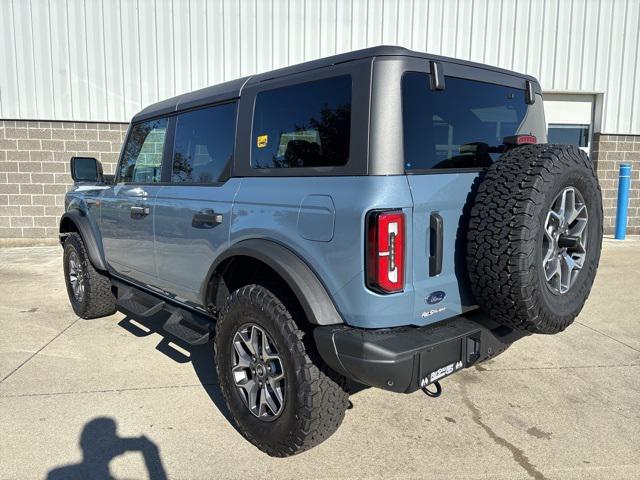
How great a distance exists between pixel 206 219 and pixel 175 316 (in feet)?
2.88

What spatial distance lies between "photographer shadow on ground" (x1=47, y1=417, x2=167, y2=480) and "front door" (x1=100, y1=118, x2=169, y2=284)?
123cm

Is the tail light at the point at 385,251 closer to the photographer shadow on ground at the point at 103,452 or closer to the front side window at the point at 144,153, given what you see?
the photographer shadow on ground at the point at 103,452

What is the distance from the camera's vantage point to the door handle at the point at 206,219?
2.96 m

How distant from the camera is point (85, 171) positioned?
4598mm

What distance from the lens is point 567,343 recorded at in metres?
4.37

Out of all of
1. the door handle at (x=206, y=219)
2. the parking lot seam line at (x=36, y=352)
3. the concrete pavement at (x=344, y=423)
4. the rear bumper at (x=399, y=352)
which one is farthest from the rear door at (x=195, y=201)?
the parking lot seam line at (x=36, y=352)

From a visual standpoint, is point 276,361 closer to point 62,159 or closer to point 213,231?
point 213,231

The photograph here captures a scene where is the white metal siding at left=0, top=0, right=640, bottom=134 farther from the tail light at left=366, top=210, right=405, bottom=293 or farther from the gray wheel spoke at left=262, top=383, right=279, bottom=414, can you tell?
the tail light at left=366, top=210, right=405, bottom=293

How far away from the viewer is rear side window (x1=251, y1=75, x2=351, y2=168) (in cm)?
238

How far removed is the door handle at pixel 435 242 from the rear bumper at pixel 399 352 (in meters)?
0.31

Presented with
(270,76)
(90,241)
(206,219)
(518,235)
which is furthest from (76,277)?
(518,235)

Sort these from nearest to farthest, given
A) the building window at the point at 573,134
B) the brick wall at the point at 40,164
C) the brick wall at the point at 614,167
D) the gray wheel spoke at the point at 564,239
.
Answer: the gray wheel spoke at the point at 564,239 < the brick wall at the point at 40,164 < the brick wall at the point at 614,167 < the building window at the point at 573,134

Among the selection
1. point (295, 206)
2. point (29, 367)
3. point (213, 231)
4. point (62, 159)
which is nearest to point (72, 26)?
point (62, 159)

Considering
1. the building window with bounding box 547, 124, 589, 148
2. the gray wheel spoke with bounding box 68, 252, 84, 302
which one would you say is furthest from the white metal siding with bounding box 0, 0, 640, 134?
the gray wheel spoke with bounding box 68, 252, 84, 302
